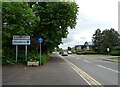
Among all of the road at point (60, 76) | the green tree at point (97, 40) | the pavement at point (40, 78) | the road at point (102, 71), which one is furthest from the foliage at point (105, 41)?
the pavement at point (40, 78)

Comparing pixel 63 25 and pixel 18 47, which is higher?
pixel 63 25

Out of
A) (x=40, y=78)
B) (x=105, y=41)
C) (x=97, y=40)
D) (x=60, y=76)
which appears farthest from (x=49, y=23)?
(x=97, y=40)

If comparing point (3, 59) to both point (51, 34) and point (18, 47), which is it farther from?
point (51, 34)

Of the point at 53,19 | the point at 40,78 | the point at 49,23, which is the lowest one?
the point at 40,78

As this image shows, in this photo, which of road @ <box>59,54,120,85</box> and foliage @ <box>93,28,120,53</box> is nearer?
road @ <box>59,54,120,85</box>

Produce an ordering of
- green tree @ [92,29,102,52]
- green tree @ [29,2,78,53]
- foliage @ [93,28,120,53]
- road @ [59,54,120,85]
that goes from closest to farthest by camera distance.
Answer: road @ [59,54,120,85] → green tree @ [29,2,78,53] → foliage @ [93,28,120,53] → green tree @ [92,29,102,52]

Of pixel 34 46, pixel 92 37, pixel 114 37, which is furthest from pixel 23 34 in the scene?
pixel 92 37

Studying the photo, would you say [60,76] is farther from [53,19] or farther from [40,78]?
[53,19]

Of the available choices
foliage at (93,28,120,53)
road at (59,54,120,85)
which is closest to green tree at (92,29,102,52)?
foliage at (93,28,120,53)

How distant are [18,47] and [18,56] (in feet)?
9.07

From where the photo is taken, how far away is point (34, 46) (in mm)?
38438

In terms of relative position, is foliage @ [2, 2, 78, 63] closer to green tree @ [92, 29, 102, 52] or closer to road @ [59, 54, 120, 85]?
road @ [59, 54, 120, 85]

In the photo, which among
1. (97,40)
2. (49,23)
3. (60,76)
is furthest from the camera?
(97,40)

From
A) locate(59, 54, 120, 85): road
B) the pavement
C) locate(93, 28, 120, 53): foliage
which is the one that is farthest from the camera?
locate(93, 28, 120, 53): foliage
